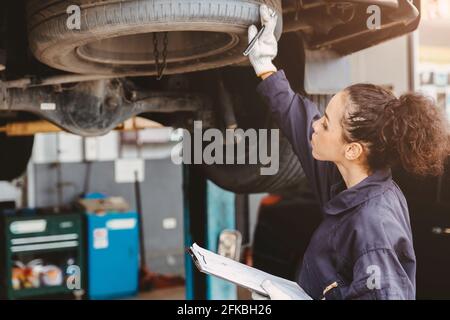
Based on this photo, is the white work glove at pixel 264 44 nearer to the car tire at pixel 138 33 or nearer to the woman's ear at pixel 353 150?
the car tire at pixel 138 33

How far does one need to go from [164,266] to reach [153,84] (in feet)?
14.0

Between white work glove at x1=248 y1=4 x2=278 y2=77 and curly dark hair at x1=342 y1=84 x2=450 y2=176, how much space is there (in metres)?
0.23

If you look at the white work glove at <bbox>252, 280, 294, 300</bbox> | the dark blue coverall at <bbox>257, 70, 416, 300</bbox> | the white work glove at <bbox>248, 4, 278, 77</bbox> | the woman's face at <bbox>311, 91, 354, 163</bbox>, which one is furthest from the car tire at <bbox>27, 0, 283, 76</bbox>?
the white work glove at <bbox>252, 280, 294, 300</bbox>

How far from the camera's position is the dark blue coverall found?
108 centimetres

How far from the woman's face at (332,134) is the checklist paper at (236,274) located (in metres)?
0.33

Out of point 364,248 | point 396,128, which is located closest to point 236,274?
point 364,248

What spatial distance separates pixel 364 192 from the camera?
4.00 ft

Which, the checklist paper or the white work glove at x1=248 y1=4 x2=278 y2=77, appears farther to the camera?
the white work glove at x1=248 y1=4 x2=278 y2=77

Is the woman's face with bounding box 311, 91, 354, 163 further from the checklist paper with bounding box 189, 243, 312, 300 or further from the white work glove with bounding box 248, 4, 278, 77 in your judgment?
the checklist paper with bounding box 189, 243, 312, 300

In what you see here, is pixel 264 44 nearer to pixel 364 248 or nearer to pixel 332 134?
pixel 332 134

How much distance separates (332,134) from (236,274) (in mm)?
402

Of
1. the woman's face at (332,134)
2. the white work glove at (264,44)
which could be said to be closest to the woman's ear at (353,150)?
the woman's face at (332,134)
